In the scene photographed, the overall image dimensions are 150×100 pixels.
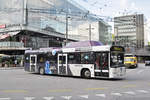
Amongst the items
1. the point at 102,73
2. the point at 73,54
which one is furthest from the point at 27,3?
the point at 102,73

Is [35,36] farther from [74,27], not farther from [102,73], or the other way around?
[102,73]

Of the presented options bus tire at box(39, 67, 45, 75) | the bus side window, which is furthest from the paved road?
bus tire at box(39, 67, 45, 75)

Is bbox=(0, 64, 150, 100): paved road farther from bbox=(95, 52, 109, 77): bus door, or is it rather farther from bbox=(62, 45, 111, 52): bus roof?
bbox=(62, 45, 111, 52): bus roof

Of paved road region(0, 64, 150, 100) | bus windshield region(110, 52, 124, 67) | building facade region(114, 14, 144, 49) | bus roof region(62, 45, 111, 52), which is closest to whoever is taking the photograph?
paved road region(0, 64, 150, 100)

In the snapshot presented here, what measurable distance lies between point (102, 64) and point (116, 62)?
1.16 metres

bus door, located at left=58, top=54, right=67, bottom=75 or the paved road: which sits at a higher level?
bus door, located at left=58, top=54, right=67, bottom=75

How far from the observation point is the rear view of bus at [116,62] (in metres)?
13.8

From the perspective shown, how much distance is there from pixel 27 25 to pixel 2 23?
11.8m

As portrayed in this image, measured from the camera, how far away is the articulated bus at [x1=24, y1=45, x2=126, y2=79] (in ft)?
46.3

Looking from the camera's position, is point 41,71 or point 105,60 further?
point 41,71

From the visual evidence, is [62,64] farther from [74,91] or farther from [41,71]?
[74,91]

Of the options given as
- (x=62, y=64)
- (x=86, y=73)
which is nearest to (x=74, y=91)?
(x=86, y=73)

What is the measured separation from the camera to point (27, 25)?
51.2 m

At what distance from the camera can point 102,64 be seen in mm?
14266
